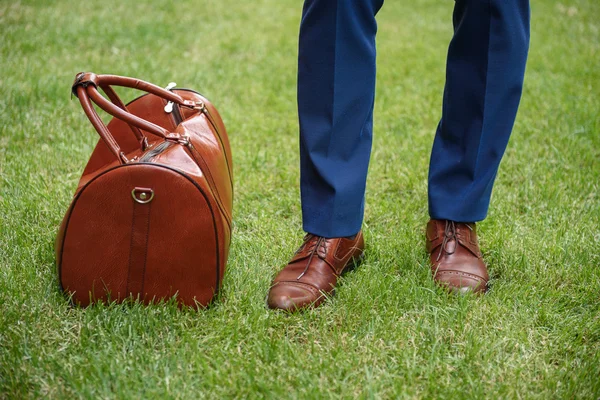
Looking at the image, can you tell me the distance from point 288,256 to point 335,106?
1.74ft

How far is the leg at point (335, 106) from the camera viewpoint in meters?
1.63

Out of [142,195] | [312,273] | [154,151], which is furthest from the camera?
[312,273]

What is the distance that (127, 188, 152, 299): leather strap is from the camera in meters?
1.54

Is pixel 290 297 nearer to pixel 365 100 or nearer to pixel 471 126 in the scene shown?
pixel 365 100

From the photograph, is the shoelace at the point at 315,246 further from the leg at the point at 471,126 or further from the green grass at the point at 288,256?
the leg at the point at 471,126

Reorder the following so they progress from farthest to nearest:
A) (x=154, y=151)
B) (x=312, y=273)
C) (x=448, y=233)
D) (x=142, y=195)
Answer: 1. (x=448, y=233)
2. (x=312, y=273)
3. (x=154, y=151)
4. (x=142, y=195)

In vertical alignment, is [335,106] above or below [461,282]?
above

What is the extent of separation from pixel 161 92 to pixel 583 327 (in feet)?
4.32

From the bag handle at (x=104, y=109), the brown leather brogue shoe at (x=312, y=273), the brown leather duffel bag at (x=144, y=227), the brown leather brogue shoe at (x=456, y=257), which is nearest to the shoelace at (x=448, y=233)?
the brown leather brogue shoe at (x=456, y=257)

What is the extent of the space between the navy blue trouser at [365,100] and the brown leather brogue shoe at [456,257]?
0.05m

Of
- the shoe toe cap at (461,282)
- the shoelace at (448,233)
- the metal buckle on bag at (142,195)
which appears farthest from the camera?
the shoelace at (448,233)

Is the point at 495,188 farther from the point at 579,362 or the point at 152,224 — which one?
the point at 152,224

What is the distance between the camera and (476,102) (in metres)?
1.78

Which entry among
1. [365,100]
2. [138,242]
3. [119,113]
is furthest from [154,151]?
[365,100]
